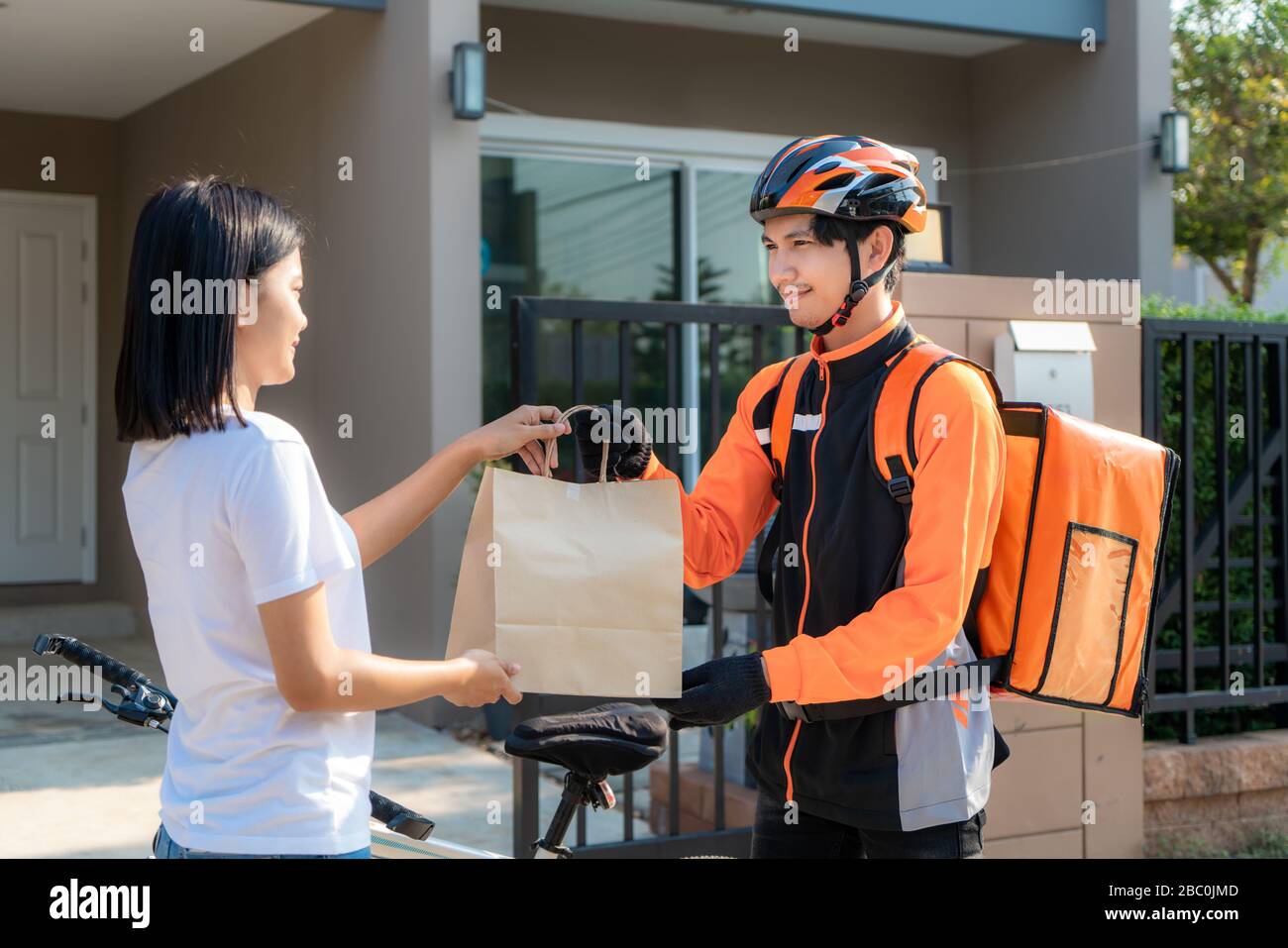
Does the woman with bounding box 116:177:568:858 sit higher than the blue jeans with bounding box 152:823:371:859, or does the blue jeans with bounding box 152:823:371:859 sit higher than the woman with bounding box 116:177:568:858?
the woman with bounding box 116:177:568:858

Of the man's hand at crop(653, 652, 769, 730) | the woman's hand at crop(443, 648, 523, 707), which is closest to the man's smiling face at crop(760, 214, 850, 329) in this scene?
the man's hand at crop(653, 652, 769, 730)

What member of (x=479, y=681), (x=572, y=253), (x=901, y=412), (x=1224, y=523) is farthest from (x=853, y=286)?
(x=572, y=253)

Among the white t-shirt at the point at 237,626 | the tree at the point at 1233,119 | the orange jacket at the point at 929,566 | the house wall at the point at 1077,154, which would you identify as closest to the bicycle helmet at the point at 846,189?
the orange jacket at the point at 929,566

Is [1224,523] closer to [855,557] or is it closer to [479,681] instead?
[855,557]

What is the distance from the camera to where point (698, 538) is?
8.89 ft

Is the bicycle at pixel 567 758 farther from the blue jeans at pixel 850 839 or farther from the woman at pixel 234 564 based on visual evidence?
the woman at pixel 234 564

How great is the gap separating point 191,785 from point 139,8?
22.0 ft

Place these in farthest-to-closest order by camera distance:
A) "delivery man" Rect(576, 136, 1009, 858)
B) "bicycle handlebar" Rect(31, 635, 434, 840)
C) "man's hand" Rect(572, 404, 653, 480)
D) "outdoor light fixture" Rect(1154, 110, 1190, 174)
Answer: "outdoor light fixture" Rect(1154, 110, 1190, 174) < "man's hand" Rect(572, 404, 653, 480) < "bicycle handlebar" Rect(31, 635, 434, 840) < "delivery man" Rect(576, 136, 1009, 858)

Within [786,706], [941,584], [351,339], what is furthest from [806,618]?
[351,339]

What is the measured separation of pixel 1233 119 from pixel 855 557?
10.9 meters

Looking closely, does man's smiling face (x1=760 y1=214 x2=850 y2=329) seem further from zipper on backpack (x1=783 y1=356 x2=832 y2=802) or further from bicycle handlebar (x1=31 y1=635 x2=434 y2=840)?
bicycle handlebar (x1=31 y1=635 x2=434 y2=840)

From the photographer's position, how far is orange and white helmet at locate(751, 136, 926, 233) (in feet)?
8.16

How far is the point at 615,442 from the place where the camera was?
8.73 feet

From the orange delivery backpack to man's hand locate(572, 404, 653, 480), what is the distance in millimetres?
263
